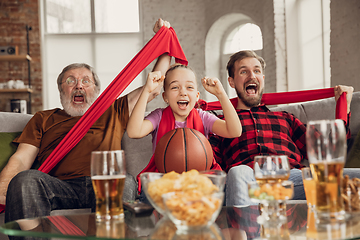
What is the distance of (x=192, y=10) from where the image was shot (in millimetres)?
7430

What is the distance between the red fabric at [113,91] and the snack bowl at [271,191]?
1.14m

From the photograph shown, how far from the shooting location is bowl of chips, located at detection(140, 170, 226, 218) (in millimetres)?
916

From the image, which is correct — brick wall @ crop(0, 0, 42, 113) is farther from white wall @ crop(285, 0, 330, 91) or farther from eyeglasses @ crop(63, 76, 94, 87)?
eyeglasses @ crop(63, 76, 94, 87)

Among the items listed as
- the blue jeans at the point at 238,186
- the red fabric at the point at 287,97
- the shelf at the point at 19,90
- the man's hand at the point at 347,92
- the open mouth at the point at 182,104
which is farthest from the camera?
the shelf at the point at 19,90

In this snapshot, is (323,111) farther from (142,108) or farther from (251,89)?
(142,108)

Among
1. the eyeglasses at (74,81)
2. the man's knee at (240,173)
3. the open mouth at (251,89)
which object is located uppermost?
the eyeglasses at (74,81)

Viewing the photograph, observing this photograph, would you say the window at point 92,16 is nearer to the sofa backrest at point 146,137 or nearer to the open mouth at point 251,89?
the sofa backrest at point 146,137

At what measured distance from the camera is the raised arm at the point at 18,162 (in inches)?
76.2

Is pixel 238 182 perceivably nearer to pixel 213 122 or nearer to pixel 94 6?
pixel 213 122

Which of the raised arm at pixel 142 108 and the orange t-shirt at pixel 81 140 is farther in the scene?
the orange t-shirt at pixel 81 140

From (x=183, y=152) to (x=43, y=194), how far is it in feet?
2.16

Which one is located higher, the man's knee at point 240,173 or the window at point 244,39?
the window at point 244,39

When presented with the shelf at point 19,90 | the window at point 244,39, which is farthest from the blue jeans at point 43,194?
the window at point 244,39

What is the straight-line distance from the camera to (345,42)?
4227mm
